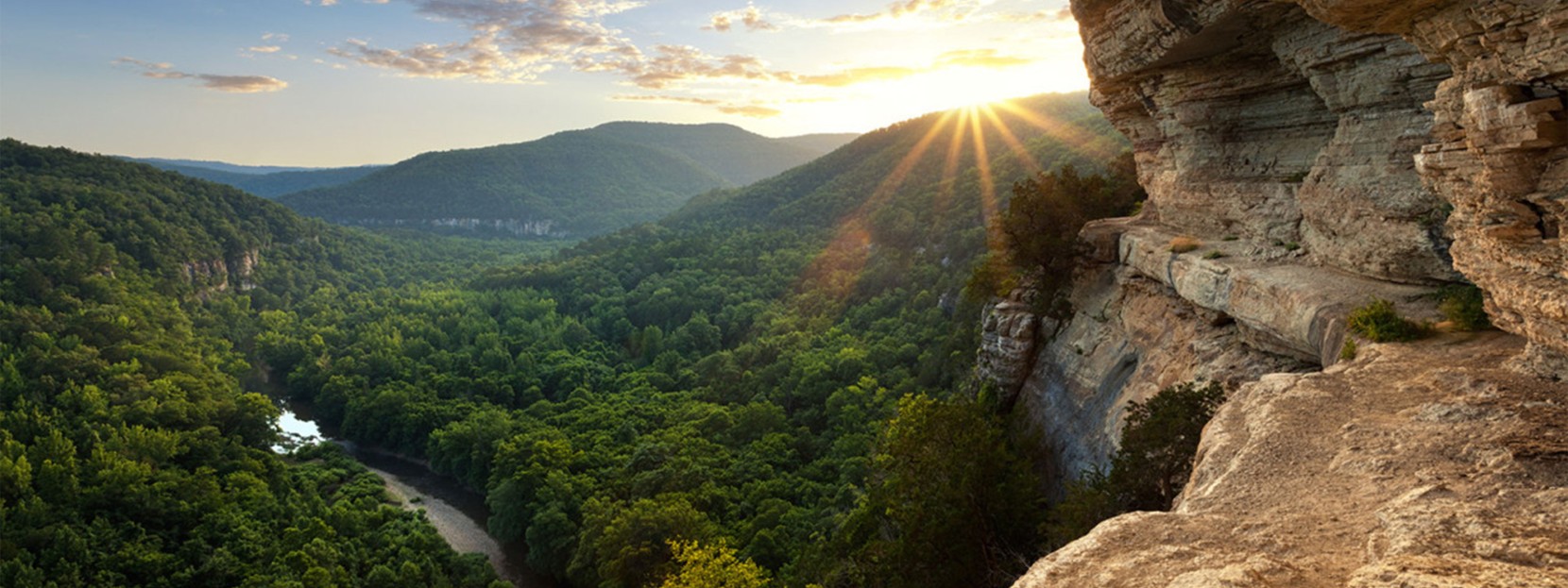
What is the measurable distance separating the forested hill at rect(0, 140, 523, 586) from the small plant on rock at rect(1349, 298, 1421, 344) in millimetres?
36181

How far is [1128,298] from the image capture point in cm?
2086

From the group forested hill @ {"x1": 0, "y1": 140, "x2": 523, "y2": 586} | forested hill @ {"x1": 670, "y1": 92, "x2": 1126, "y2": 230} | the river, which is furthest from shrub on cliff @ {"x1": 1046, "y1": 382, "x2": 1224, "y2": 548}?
forested hill @ {"x1": 670, "y1": 92, "x2": 1126, "y2": 230}

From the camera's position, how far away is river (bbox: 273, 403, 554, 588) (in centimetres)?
4213

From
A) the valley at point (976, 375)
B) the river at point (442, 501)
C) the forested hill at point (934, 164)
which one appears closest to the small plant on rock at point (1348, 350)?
the valley at point (976, 375)

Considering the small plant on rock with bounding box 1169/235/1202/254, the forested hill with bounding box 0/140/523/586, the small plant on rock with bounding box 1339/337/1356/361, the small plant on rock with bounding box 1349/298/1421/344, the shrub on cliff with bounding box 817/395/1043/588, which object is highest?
the small plant on rock with bounding box 1169/235/1202/254

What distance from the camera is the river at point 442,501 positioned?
138ft

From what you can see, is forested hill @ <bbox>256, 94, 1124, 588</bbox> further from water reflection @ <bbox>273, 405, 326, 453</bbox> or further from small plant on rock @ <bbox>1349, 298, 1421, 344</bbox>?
small plant on rock @ <bbox>1349, 298, 1421, 344</bbox>

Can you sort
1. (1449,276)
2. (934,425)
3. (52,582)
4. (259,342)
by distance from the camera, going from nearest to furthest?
(1449,276)
(934,425)
(52,582)
(259,342)

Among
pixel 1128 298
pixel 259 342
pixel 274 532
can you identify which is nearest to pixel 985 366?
pixel 1128 298

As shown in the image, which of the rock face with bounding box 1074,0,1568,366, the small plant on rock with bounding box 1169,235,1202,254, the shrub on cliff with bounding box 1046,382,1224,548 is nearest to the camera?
the rock face with bounding box 1074,0,1568,366

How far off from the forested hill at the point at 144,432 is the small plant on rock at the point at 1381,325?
3618 cm

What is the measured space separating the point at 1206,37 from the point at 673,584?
1962 cm

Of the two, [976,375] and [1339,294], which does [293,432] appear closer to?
[976,375]

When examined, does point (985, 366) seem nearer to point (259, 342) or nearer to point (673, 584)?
point (673, 584)
